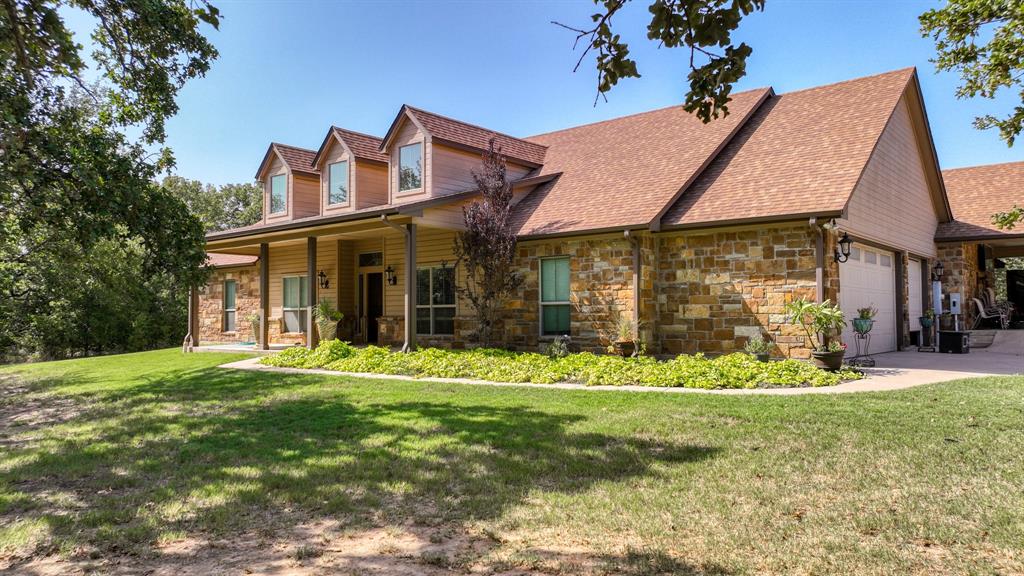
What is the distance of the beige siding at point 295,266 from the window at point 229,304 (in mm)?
3402

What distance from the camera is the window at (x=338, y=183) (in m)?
17.1

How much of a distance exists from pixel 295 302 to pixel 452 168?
718cm

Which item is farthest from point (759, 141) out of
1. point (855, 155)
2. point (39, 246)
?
point (39, 246)

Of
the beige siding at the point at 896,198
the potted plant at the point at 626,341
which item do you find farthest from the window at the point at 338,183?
the beige siding at the point at 896,198

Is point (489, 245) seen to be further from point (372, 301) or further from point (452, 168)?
point (372, 301)

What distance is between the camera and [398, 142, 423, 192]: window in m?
15.6

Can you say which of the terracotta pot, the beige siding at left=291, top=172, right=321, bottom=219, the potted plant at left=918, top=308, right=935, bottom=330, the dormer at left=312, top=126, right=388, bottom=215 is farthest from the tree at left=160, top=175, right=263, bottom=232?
the terracotta pot

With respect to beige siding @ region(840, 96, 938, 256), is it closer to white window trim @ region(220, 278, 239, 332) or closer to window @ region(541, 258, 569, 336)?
window @ region(541, 258, 569, 336)

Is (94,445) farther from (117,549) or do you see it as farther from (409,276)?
(409,276)

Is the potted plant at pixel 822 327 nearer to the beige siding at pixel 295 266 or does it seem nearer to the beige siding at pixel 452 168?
the beige siding at pixel 452 168

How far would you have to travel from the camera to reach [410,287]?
1318 cm

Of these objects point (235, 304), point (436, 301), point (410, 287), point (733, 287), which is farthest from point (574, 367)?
point (235, 304)

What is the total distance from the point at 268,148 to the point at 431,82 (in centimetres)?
533

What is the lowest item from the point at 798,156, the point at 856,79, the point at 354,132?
the point at 798,156
